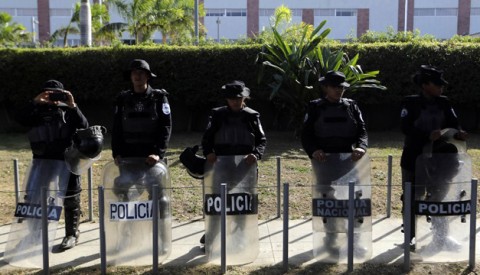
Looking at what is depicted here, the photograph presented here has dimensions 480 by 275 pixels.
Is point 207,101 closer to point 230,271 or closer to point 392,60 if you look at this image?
point 392,60

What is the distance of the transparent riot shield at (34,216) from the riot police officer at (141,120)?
606 millimetres

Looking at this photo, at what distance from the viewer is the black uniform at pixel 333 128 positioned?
466 centimetres

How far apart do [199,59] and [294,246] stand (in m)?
8.53

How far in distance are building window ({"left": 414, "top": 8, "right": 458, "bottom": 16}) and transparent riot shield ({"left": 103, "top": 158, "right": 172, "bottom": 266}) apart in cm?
4151

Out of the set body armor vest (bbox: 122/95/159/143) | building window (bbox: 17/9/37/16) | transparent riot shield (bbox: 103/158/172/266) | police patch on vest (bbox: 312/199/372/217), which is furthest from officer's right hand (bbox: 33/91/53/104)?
building window (bbox: 17/9/37/16)

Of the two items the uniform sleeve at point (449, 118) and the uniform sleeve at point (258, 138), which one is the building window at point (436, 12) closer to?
the uniform sleeve at point (449, 118)

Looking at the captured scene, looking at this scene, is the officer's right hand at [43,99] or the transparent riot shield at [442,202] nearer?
the transparent riot shield at [442,202]

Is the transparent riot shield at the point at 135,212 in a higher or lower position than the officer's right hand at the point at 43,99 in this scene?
lower

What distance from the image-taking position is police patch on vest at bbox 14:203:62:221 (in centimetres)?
452

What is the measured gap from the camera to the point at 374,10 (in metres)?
41.3

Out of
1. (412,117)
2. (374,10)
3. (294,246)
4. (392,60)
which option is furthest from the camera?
(374,10)

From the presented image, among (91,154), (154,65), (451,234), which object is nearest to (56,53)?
(154,65)

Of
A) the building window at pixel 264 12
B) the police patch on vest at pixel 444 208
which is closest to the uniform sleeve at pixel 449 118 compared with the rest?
the police patch on vest at pixel 444 208

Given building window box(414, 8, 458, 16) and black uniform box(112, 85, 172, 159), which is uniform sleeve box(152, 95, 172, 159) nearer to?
black uniform box(112, 85, 172, 159)
